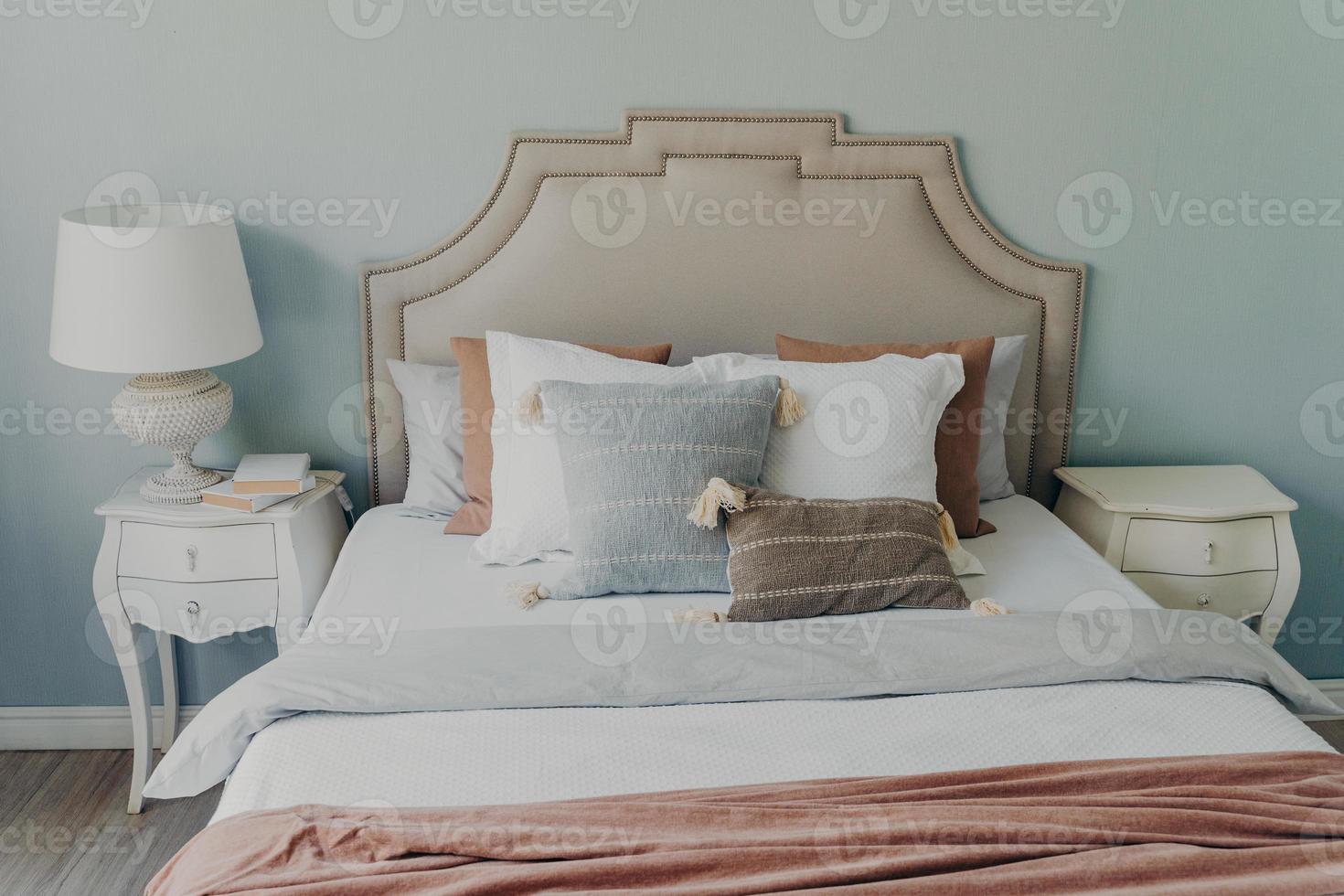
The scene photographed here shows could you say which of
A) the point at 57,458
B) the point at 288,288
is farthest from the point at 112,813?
the point at 288,288

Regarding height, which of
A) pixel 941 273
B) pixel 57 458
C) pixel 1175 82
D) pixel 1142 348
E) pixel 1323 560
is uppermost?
pixel 1175 82

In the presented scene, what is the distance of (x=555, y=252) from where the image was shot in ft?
8.28

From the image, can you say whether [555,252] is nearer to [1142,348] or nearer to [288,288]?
[288,288]

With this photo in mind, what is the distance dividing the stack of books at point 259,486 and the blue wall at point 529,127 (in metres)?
0.25

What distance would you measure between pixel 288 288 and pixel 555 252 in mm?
612

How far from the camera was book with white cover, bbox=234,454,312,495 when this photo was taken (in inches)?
92.7

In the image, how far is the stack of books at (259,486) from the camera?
2332 millimetres

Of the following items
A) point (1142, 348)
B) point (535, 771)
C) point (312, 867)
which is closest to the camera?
point (312, 867)
